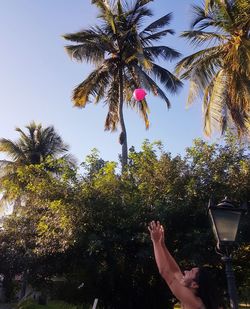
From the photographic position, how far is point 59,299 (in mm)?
15820

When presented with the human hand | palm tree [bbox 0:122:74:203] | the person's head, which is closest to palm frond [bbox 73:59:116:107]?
palm tree [bbox 0:122:74:203]

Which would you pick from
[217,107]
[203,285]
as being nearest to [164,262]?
[203,285]

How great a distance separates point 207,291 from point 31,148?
30321mm

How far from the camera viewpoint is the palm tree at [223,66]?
15891 mm

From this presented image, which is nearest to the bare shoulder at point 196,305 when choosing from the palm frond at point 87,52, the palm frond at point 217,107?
the palm frond at point 217,107

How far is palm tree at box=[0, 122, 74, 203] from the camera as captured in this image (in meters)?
32.1

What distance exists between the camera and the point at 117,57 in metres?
23.5

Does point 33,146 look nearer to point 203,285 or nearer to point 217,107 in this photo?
point 217,107

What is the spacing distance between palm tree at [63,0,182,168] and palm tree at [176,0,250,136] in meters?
4.47

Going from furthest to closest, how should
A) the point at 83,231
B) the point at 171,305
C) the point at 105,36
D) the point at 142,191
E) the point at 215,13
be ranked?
the point at 105,36
the point at 215,13
the point at 171,305
the point at 142,191
the point at 83,231

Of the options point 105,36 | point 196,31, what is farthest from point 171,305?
point 105,36

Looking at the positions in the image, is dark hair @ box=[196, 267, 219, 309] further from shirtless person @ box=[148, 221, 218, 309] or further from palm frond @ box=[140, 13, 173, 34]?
palm frond @ box=[140, 13, 173, 34]

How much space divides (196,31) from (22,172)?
333 inches

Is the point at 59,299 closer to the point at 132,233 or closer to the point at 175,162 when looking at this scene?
the point at 132,233
